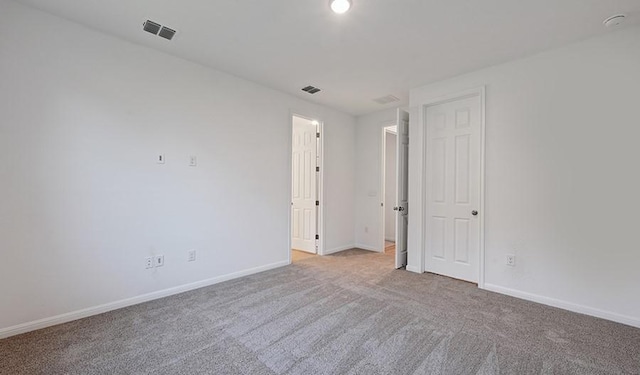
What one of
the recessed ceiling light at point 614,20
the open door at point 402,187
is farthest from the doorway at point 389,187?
the recessed ceiling light at point 614,20

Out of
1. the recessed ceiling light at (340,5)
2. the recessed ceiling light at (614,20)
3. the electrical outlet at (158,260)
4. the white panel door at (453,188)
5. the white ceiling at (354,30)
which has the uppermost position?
the white ceiling at (354,30)

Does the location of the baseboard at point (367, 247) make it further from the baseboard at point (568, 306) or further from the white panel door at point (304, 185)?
the baseboard at point (568, 306)

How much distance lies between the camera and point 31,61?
2.25 metres

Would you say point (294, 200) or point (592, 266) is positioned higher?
point (294, 200)

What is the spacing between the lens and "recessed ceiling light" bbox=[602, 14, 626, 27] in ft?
7.36

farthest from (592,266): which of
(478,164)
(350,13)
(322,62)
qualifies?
(322,62)

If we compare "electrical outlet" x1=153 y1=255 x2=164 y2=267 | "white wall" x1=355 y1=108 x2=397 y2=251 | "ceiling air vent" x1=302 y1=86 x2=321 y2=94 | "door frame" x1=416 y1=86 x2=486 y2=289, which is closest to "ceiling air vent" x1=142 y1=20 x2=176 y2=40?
"ceiling air vent" x1=302 y1=86 x2=321 y2=94

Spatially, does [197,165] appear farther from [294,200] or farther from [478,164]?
[478,164]

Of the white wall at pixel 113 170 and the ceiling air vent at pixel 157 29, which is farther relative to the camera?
the ceiling air vent at pixel 157 29

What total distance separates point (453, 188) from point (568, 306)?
163cm

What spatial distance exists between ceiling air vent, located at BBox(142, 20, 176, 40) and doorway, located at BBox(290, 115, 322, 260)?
2.39 meters

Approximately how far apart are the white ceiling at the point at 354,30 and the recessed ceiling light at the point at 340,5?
0.20 ft

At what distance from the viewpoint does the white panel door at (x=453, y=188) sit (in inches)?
134

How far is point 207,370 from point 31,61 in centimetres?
285
